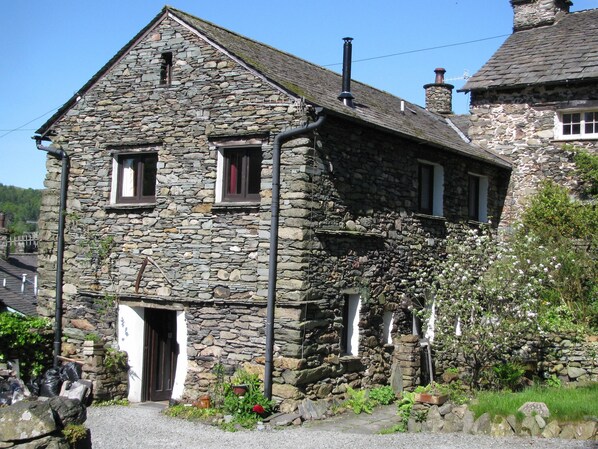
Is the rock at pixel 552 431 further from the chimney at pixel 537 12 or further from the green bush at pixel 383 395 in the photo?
the chimney at pixel 537 12

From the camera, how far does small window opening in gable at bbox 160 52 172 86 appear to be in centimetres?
1501

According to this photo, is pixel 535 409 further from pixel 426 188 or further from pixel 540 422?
pixel 426 188

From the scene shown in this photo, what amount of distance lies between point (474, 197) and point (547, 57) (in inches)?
194

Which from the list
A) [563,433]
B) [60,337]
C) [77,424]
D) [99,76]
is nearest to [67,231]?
[60,337]

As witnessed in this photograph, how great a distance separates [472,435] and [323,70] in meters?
10.7

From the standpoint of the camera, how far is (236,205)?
13734 millimetres

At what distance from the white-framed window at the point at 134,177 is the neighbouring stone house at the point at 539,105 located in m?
10.2

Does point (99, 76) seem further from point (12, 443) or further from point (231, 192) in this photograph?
point (12, 443)

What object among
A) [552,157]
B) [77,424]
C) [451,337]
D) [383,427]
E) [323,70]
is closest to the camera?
[77,424]

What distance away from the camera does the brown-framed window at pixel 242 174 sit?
1391 centimetres

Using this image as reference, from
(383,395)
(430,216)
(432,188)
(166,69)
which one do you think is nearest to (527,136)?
(432,188)

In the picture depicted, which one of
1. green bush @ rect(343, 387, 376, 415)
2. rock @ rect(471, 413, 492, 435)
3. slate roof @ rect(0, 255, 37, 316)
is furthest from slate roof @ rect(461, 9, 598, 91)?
slate roof @ rect(0, 255, 37, 316)

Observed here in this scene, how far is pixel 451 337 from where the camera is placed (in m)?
14.1

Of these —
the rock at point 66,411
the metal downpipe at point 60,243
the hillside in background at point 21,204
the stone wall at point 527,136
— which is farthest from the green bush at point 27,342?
the hillside in background at point 21,204
